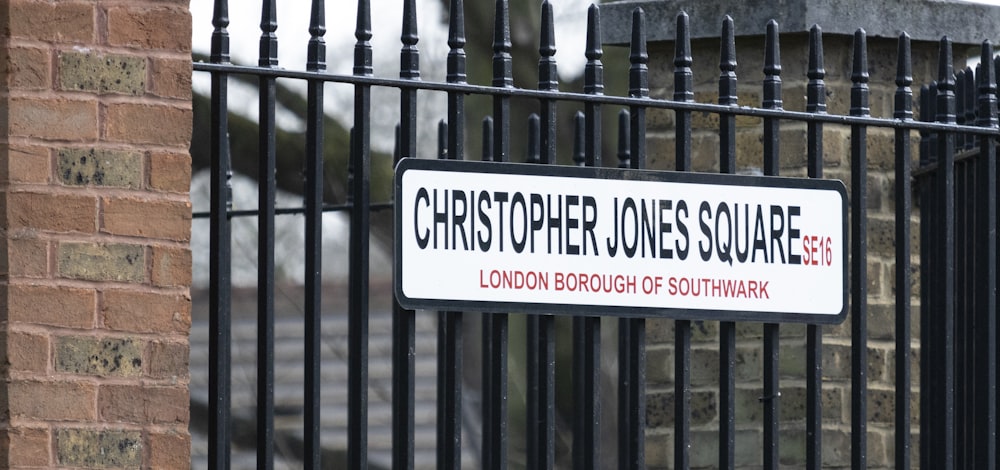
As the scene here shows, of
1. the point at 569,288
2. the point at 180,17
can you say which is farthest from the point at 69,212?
the point at 569,288

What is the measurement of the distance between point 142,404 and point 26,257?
401mm

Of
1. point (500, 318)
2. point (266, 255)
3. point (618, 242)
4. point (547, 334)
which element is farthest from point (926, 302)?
point (266, 255)

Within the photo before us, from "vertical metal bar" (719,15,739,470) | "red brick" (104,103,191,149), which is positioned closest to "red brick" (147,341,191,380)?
"red brick" (104,103,191,149)

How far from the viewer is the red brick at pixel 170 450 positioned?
3.63m

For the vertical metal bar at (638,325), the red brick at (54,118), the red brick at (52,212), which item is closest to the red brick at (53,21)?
the red brick at (54,118)

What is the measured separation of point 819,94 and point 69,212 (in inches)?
77.2

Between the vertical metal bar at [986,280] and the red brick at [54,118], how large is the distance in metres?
2.42

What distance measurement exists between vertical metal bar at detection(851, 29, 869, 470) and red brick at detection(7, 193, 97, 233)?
1.94 meters

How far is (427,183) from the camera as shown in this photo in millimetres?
3945

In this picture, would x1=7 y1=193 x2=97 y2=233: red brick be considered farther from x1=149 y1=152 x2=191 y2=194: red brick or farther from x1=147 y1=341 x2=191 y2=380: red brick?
x1=147 y1=341 x2=191 y2=380: red brick

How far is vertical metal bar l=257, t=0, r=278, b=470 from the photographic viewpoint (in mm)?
3840

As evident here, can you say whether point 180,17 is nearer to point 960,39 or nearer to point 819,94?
point 819,94

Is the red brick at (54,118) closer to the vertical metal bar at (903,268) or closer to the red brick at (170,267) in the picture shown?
the red brick at (170,267)

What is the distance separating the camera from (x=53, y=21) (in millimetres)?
3623
